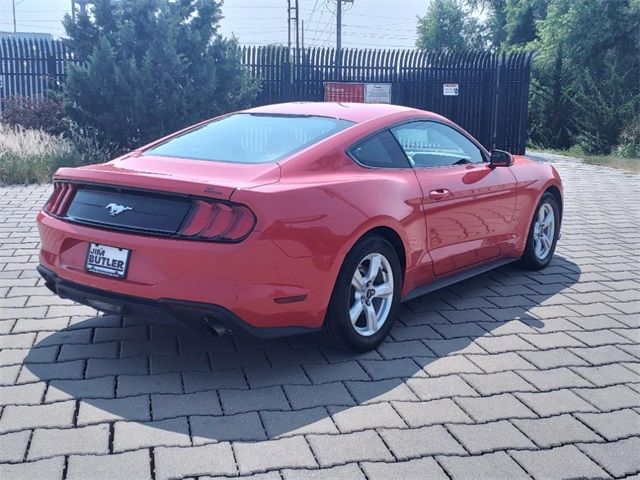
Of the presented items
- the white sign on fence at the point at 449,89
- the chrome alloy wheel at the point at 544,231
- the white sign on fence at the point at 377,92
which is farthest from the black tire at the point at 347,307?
the white sign on fence at the point at 449,89

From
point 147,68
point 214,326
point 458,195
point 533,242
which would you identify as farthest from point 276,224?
point 147,68

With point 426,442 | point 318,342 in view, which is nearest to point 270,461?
point 426,442

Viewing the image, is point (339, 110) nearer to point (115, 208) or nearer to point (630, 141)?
point (115, 208)

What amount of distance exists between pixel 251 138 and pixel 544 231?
10.2ft

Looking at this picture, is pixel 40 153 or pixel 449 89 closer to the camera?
pixel 40 153

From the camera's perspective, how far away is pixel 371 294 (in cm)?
455

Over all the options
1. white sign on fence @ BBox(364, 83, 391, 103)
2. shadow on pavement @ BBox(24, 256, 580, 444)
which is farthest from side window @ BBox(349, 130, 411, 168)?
white sign on fence @ BBox(364, 83, 391, 103)

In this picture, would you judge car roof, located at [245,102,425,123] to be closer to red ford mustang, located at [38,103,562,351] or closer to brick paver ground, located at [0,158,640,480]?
red ford mustang, located at [38,103,562,351]

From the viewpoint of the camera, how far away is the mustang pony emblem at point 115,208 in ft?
13.4

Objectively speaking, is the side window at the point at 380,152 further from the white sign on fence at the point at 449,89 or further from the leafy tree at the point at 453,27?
the leafy tree at the point at 453,27

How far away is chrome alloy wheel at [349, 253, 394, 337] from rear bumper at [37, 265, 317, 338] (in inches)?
17.6

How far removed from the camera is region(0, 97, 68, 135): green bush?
1400cm

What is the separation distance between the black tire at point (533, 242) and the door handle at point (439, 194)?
1.53 meters

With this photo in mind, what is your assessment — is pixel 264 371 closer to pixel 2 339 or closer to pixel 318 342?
pixel 318 342
